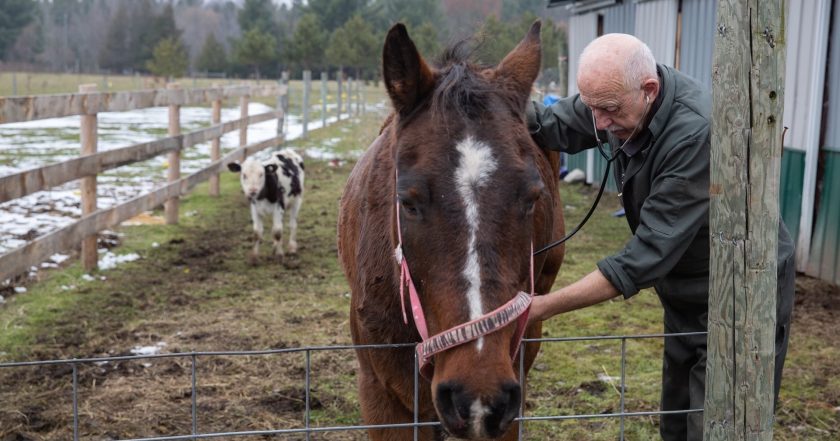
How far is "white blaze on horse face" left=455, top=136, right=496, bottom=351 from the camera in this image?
2182mm

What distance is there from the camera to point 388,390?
3.15m

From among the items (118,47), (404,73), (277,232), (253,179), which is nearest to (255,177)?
(253,179)

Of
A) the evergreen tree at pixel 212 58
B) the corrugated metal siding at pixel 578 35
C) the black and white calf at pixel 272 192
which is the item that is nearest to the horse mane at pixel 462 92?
the black and white calf at pixel 272 192

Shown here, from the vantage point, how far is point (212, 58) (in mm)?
64688

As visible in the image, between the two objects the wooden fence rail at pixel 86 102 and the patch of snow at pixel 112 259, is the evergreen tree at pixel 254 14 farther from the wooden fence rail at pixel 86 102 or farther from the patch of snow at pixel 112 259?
the patch of snow at pixel 112 259

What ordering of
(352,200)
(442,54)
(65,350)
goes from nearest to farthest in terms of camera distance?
(442,54) < (352,200) < (65,350)

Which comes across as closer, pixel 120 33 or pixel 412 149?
pixel 412 149

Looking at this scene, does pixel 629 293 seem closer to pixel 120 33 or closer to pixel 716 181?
pixel 716 181

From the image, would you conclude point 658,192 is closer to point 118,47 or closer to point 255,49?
point 255,49

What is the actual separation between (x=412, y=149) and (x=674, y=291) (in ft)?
4.03

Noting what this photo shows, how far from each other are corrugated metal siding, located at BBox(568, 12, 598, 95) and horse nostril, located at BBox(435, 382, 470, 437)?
12977mm

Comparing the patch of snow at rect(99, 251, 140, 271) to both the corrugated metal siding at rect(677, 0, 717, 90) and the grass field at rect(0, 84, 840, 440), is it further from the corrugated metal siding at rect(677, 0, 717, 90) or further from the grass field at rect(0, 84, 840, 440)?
the corrugated metal siding at rect(677, 0, 717, 90)

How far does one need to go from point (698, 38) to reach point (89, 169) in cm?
763

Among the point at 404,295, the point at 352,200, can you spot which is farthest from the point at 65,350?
the point at 404,295
